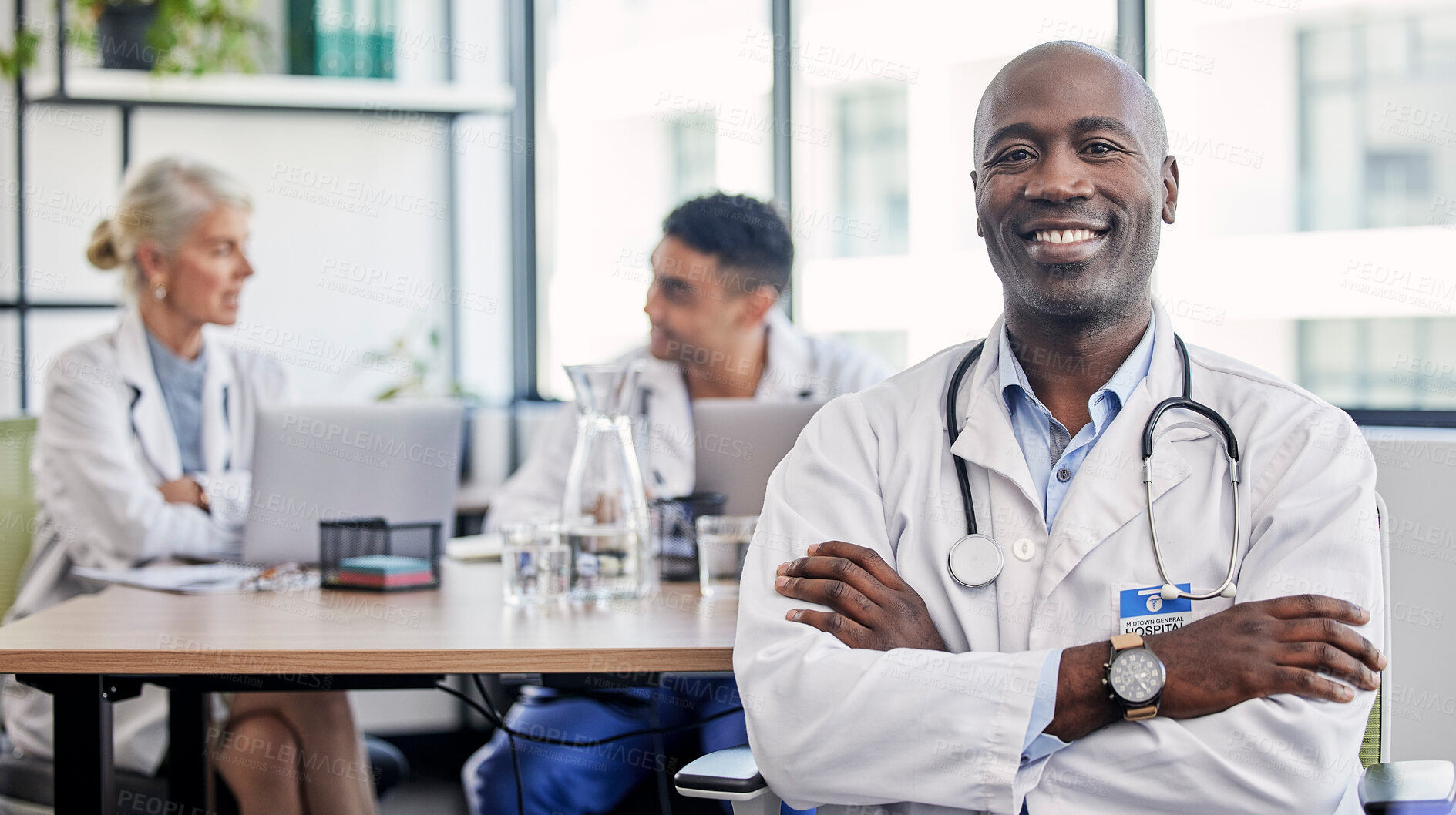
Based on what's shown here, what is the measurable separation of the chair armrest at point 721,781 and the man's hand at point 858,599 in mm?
175

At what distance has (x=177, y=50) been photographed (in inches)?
149

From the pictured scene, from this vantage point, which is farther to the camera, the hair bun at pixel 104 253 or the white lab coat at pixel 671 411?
the hair bun at pixel 104 253

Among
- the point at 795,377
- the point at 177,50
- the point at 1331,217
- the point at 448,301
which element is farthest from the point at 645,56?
the point at 1331,217

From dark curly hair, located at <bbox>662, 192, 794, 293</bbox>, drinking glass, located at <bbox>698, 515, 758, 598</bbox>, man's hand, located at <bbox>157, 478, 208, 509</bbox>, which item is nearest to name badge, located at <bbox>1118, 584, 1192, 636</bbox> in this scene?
drinking glass, located at <bbox>698, 515, 758, 598</bbox>

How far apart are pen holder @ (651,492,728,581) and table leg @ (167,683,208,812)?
0.79m

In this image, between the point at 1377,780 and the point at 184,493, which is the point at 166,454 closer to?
the point at 184,493

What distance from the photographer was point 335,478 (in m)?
2.29

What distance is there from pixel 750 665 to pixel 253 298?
Result: 3.31 metres

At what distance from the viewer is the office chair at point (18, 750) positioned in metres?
2.05

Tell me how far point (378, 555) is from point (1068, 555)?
3.94 feet

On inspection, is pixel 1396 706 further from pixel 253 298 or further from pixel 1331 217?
pixel 253 298

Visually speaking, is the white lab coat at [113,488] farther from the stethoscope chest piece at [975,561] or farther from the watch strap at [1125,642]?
the watch strap at [1125,642]

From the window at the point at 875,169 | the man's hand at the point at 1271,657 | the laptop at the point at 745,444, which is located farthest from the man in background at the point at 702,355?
the man's hand at the point at 1271,657

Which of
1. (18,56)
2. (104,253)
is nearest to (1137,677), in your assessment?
(104,253)
